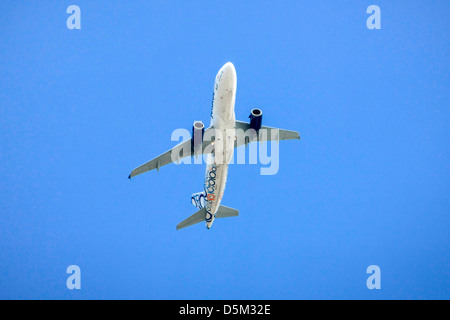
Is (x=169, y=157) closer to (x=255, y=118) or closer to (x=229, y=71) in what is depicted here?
(x=255, y=118)

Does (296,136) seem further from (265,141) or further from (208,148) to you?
(208,148)

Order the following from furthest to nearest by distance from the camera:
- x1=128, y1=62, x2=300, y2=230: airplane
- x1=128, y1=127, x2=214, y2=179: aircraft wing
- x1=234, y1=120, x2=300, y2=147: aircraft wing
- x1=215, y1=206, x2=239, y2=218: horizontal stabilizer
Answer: x1=215, y1=206, x2=239, y2=218: horizontal stabilizer, x1=128, y1=127, x2=214, y2=179: aircraft wing, x1=234, y1=120, x2=300, y2=147: aircraft wing, x1=128, y1=62, x2=300, y2=230: airplane

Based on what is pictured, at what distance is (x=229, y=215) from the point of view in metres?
48.6

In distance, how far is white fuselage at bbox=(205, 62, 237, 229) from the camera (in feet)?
120

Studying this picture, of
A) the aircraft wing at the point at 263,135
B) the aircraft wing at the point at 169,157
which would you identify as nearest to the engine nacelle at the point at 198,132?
the aircraft wing at the point at 169,157

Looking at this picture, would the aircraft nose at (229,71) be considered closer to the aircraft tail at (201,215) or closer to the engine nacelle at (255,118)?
the engine nacelle at (255,118)

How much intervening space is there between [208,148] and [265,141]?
5.31 m

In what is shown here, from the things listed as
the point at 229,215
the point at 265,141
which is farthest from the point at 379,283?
the point at 265,141

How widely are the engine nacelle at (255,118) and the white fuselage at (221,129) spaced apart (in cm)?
242

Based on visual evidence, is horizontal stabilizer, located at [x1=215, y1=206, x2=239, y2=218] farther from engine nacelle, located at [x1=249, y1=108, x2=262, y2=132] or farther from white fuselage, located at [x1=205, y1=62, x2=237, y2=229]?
engine nacelle, located at [x1=249, y1=108, x2=262, y2=132]

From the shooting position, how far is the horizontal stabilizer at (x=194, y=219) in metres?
46.7

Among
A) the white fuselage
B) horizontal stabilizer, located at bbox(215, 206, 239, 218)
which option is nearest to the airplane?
the white fuselage

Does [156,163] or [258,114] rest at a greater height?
[258,114]

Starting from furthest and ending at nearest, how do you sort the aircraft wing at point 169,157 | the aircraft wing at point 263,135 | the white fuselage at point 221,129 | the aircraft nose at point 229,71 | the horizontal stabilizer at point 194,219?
the horizontal stabilizer at point 194,219 < the aircraft wing at point 169,157 < the aircraft wing at point 263,135 < the white fuselage at point 221,129 < the aircraft nose at point 229,71
